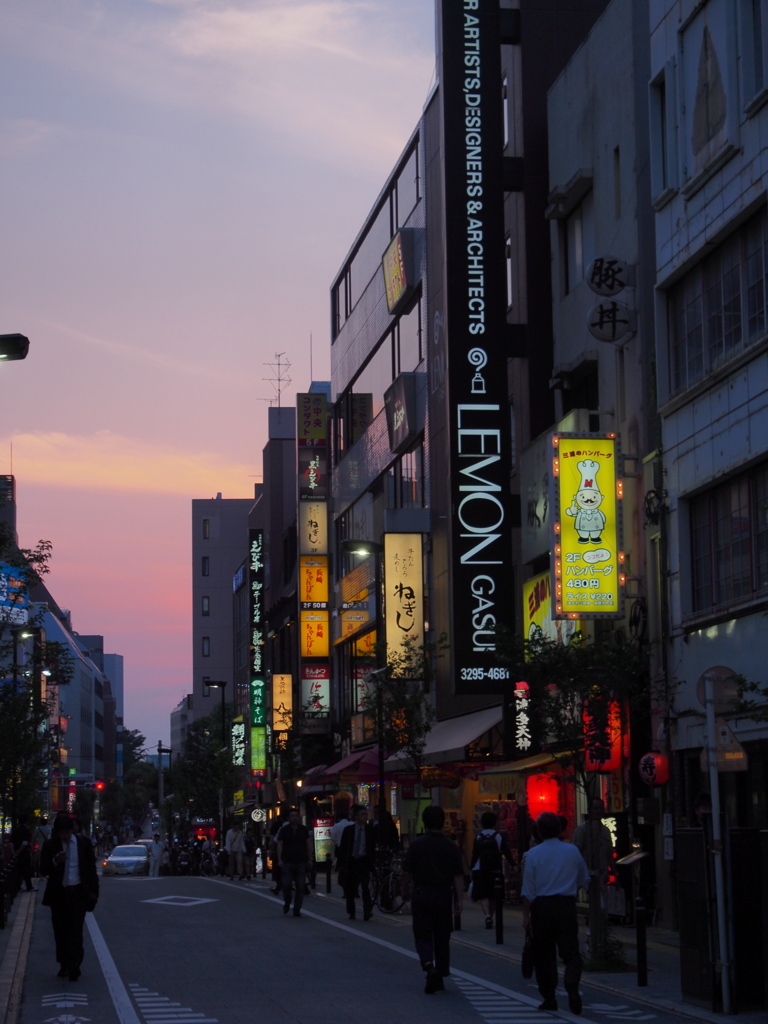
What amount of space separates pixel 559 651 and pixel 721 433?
441 cm

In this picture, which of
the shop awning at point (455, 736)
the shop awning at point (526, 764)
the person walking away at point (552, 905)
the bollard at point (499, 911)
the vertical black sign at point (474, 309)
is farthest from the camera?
the vertical black sign at point (474, 309)

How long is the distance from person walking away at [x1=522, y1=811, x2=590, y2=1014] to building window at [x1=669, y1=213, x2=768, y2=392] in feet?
30.1

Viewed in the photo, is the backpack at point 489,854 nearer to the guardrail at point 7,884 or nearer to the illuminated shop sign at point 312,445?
the guardrail at point 7,884

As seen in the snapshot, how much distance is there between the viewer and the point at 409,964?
59.6 feet

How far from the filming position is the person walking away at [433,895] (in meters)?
15.3

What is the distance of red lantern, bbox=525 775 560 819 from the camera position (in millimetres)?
30703

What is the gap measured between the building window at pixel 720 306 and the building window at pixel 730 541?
5.97 ft

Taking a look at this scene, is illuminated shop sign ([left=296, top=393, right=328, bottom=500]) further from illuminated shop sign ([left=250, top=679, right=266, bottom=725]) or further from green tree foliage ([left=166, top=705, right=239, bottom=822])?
green tree foliage ([left=166, top=705, right=239, bottom=822])

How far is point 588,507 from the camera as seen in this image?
2588 centimetres

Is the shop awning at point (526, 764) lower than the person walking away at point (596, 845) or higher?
higher

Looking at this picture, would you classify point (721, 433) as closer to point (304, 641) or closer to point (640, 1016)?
point (640, 1016)

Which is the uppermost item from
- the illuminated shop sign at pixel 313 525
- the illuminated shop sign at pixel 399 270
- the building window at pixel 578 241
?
the illuminated shop sign at pixel 399 270

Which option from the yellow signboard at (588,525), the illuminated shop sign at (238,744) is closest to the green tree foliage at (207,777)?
the illuminated shop sign at (238,744)

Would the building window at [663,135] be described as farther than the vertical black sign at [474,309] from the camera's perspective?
No
